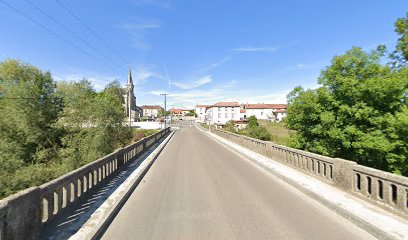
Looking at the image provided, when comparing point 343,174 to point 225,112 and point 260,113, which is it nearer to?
point 225,112

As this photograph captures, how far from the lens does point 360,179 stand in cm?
628

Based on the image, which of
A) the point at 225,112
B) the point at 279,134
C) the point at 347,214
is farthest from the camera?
the point at 225,112

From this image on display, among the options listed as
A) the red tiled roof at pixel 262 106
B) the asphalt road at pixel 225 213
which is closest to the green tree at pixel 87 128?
the asphalt road at pixel 225 213

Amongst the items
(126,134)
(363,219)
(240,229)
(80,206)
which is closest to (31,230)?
(80,206)

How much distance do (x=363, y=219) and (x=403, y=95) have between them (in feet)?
22.3

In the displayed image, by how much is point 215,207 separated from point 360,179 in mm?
3604

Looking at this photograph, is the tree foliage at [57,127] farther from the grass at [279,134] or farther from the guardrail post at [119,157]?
the grass at [279,134]

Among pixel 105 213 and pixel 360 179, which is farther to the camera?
pixel 360 179

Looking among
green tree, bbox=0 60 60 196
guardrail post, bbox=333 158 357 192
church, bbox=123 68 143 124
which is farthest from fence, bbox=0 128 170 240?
church, bbox=123 68 143 124

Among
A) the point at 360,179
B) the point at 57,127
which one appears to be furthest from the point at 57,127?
the point at 360,179

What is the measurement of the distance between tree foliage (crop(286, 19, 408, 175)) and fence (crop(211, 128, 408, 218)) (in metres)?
2.05

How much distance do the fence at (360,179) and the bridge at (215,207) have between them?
2 centimetres

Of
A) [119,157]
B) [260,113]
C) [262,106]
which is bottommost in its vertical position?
[119,157]

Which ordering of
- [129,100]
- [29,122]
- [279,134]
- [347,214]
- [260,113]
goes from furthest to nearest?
1. [260,113]
2. [279,134]
3. [129,100]
4. [29,122]
5. [347,214]
